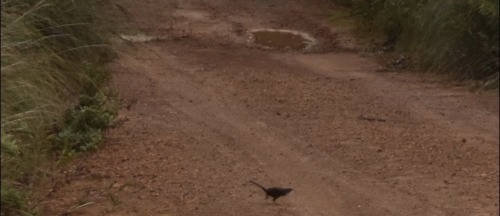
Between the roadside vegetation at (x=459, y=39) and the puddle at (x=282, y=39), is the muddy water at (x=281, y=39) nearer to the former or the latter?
the puddle at (x=282, y=39)

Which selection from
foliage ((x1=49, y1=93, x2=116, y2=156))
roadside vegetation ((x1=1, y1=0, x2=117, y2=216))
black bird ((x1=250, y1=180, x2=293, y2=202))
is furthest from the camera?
foliage ((x1=49, y1=93, x2=116, y2=156))

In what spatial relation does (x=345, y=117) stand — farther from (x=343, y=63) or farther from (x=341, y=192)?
(x=343, y=63)

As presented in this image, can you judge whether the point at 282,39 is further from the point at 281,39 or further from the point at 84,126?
the point at 84,126

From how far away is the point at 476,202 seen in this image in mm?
5504

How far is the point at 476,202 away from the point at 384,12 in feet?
21.6

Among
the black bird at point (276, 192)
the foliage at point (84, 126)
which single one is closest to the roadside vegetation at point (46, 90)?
the foliage at point (84, 126)

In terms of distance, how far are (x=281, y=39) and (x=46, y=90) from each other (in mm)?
7952

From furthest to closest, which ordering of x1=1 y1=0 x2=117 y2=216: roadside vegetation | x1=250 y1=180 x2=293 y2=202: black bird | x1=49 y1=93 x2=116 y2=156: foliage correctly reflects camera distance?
x1=49 y1=93 x2=116 y2=156: foliage < x1=250 y1=180 x2=293 y2=202: black bird < x1=1 y1=0 x2=117 y2=216: roadside vegetation

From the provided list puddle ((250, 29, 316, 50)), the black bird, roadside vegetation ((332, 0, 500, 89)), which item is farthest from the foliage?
puddle ((250, 29, 316, 50))

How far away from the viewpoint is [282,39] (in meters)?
13.8

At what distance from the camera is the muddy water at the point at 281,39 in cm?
1330

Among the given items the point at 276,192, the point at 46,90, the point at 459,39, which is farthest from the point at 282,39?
the point at 276,192

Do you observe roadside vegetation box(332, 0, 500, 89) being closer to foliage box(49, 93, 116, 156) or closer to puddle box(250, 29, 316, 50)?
foliage box(49, 93, 116, 156)

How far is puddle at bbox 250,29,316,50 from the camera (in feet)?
43.6
